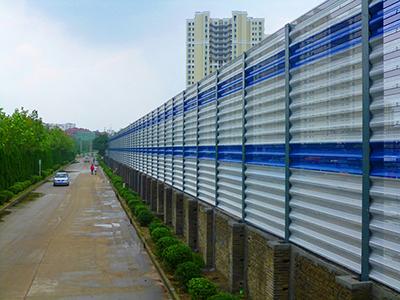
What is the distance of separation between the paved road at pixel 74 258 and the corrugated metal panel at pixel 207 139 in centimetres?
219

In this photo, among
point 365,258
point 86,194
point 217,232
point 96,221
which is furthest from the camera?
point 86,194

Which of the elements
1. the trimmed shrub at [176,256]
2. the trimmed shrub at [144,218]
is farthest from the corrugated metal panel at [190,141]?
the trimmed shrub at [144,218]

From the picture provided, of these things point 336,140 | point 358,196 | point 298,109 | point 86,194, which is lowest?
point 86,194

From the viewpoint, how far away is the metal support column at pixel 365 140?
480 centimetres

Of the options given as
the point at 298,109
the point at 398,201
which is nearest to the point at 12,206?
the point at 298,109

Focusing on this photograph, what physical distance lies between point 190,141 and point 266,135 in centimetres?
644

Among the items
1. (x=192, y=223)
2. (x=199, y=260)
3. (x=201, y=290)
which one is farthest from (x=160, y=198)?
(x=201, y=290)

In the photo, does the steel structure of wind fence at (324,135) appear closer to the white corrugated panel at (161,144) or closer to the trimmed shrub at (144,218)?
the trimmed shrub at (144,218)

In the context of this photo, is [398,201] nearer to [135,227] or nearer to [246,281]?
[246,281]

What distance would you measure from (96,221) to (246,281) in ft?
41.4

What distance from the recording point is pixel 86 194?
110 feet

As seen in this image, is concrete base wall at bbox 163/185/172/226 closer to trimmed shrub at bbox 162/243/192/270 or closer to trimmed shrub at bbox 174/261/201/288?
trimmed shrub at bbox 162/243/192/270

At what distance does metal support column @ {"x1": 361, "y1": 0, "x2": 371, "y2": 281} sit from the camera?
15.8 ft

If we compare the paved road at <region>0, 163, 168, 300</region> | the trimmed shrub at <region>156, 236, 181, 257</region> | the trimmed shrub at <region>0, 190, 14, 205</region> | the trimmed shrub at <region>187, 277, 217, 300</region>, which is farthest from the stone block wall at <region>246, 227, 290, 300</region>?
the trimmed shrub at <region>0, 190, 14, 205</region>
